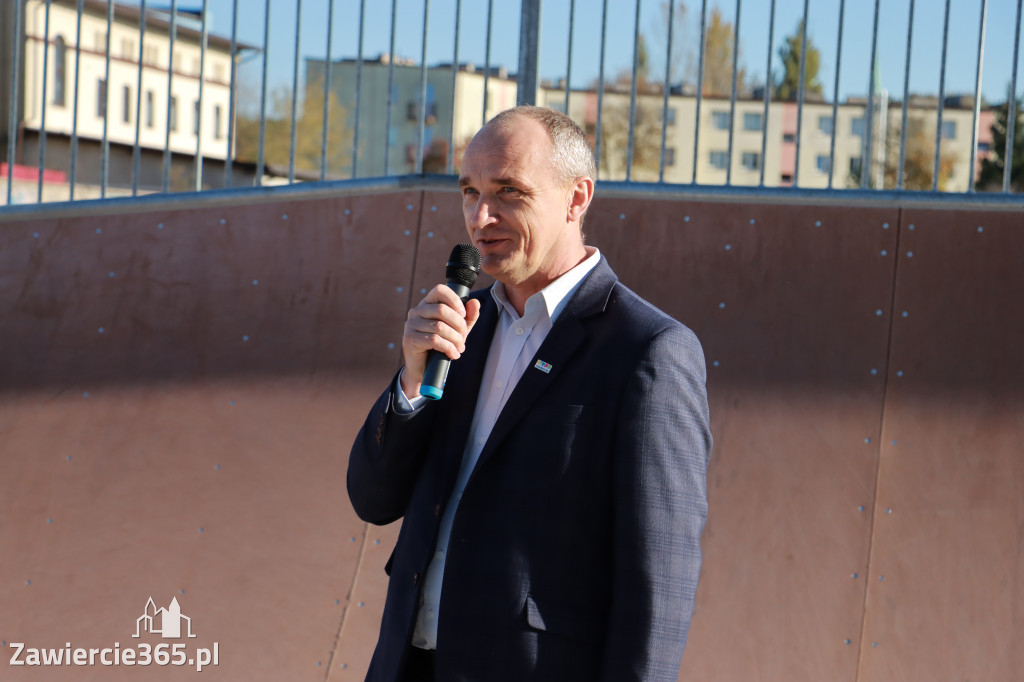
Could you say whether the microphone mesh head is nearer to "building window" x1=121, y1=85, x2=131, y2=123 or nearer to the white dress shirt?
the white dress shirt

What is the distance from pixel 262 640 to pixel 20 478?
1193mm

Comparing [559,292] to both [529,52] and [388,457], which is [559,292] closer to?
[388,457]

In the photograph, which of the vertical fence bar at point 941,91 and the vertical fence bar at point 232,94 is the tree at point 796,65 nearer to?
the vertical fence bar at point 941,91

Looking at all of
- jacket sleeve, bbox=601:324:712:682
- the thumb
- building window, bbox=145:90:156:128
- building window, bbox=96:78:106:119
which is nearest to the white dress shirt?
the thumb

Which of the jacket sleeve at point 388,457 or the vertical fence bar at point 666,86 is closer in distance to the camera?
the jacket sleeve at point 388,457

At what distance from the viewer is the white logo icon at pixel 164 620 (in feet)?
10.9

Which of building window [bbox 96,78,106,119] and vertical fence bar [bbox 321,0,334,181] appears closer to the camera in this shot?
vertical fence bar [bbox 321,0,334,181]

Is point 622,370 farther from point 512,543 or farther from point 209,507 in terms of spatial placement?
point 209,507

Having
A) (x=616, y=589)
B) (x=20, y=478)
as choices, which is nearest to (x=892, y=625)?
(x=616, y=589)

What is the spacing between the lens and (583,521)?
1.55 m

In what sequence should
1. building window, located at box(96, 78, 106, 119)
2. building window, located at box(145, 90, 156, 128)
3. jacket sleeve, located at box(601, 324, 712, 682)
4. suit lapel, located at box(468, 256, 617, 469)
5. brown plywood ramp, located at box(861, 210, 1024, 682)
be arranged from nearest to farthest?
jacket sleeve, located at box(601, 324, 712, 682)
suit lapel, located at box(468, 256, 617, 469)
brown plywood ramp, located at box(861, 210, 1024, 682)
building window, located at box(145, 90, 156, 128)
building window, located at box(96, 78, 106, 119)

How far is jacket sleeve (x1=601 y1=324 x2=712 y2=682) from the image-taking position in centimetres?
148

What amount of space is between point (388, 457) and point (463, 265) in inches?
15.3

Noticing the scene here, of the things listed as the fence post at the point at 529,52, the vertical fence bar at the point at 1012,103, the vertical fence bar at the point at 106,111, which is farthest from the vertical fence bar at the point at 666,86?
the vertical fence bar at the point at 106,111
